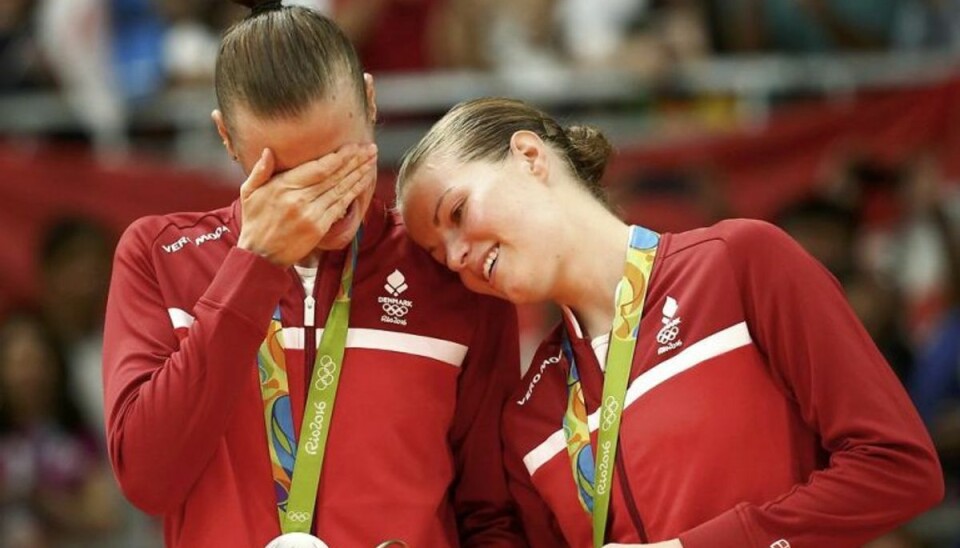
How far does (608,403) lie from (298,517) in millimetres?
608

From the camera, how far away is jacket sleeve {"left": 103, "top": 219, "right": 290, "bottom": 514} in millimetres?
2992

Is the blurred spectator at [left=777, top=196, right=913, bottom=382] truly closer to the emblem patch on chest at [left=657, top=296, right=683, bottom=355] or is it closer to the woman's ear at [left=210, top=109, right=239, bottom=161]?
the emblem patch on chest at [left=657, top=296, right=683, bottom=355]

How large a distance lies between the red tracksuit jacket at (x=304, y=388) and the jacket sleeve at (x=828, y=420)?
52cm

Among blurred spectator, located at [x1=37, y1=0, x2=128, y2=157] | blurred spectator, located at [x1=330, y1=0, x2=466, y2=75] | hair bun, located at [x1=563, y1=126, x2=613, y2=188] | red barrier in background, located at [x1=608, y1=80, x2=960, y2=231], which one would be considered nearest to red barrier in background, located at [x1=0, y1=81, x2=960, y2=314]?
red barrier in background, located at [x1=608, y1=80, x2=960, y2=231]

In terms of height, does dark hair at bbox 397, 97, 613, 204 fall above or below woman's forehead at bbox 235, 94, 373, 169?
below

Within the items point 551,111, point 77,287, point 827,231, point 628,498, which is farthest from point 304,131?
point 551,111

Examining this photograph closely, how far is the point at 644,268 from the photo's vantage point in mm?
3326

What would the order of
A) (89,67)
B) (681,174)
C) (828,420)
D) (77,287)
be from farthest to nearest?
(89,67) → (681,174) → (77,287) → (828,420)

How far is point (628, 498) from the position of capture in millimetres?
3197

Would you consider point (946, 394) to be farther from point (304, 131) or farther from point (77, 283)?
point (304, 131)

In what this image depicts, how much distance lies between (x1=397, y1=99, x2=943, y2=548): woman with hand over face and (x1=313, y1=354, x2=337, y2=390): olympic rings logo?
0.31m

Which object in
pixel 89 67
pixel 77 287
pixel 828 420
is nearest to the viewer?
pixel 828 420

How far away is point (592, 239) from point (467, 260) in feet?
0.84

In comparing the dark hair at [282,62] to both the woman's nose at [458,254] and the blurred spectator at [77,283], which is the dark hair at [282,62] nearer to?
the woman's nose at [458,254]
